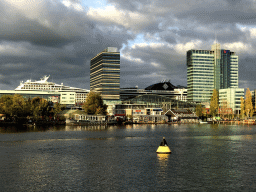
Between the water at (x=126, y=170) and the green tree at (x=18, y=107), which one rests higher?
the green tree at (x=18, y=107)

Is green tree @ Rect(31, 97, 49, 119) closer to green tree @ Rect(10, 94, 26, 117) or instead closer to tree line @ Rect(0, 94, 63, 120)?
tree line @ Rect(0, 94, 63, 120)

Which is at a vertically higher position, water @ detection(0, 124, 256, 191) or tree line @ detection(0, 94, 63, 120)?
tree line @ detection(0, 94, 63, 120)

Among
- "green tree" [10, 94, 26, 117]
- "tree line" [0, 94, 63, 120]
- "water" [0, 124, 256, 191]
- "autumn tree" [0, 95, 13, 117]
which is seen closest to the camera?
"water" [0, 124, 256, 191]

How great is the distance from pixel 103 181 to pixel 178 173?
10612 millimetres

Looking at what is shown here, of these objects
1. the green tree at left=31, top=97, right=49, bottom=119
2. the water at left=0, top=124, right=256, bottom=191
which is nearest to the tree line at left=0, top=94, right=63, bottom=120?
the green tree at left=31, top=97, right=49, bottom=119

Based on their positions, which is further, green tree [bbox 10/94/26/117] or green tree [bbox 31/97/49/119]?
green tree [bbox 31/97/49/119]

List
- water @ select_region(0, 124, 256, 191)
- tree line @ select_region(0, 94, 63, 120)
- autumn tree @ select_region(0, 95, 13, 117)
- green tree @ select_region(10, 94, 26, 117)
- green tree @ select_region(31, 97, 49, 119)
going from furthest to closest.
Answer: green tree @ select_region(31, 97, 49, 119)
autumn tree @ select_region(0, 95, 13, 117)
tree line @ select_region(0, 94, 63, 120)
green tree @ select_region(10, 94, 26, 117)
water @ select_region(0, 124, 256, 191)

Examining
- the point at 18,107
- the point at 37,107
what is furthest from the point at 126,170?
the point at 37,107

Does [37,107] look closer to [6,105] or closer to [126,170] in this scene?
[6,105]

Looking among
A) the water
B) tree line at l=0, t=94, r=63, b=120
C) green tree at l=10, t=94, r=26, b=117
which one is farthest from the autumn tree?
the water

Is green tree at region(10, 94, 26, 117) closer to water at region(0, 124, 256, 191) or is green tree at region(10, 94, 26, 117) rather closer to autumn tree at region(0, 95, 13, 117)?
autumn tree at region(0, 95, 13, 117)

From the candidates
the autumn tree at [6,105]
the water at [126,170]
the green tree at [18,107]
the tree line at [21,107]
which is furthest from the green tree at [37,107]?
the water at [126,170]

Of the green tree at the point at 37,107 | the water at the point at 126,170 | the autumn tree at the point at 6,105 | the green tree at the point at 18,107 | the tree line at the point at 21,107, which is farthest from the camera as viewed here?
the green tree at the point at 37,107

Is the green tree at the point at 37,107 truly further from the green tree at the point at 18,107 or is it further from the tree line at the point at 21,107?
the green tree at the point at 18,107
